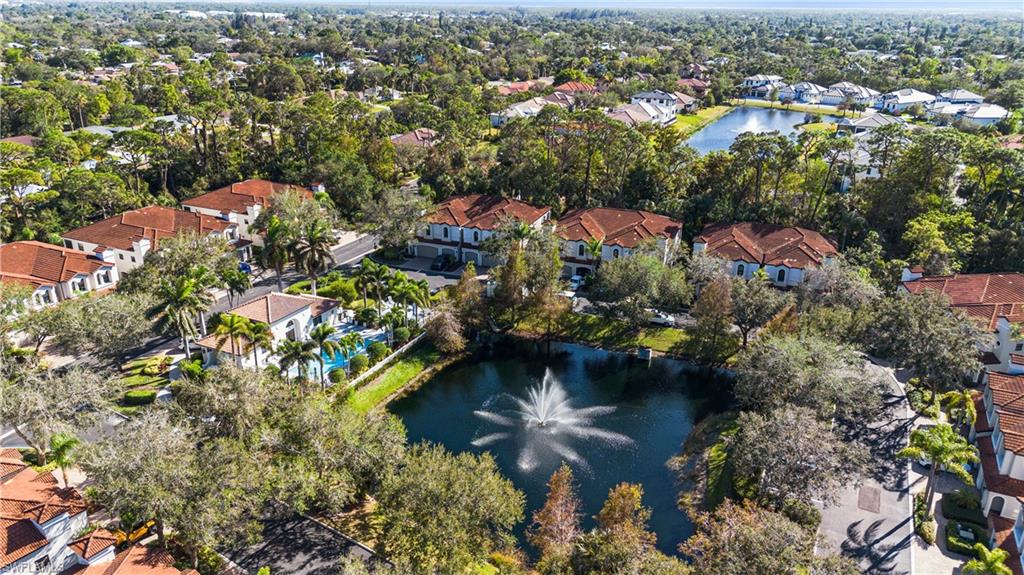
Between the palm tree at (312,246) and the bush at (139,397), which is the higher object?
the palm tree at (312,246)

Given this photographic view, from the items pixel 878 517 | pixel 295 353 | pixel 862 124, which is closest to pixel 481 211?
pixel 295 353

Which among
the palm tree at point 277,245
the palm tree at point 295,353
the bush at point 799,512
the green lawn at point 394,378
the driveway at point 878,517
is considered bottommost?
the green lawn at point 394,378

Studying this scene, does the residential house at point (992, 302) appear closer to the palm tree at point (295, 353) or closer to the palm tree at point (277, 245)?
the palm tree at point (295, 353)

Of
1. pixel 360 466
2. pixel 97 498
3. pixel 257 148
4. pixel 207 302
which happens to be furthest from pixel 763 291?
pixel 257 148

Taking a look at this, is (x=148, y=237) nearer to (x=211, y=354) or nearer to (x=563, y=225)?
(x=211, y=354)

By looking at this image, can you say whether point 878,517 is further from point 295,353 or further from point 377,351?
point 295,353

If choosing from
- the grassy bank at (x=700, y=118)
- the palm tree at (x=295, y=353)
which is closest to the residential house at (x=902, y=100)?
the grassy bank at (x=700, y=118)

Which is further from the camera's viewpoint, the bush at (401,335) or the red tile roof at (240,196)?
the red tile roof at (240,196)
